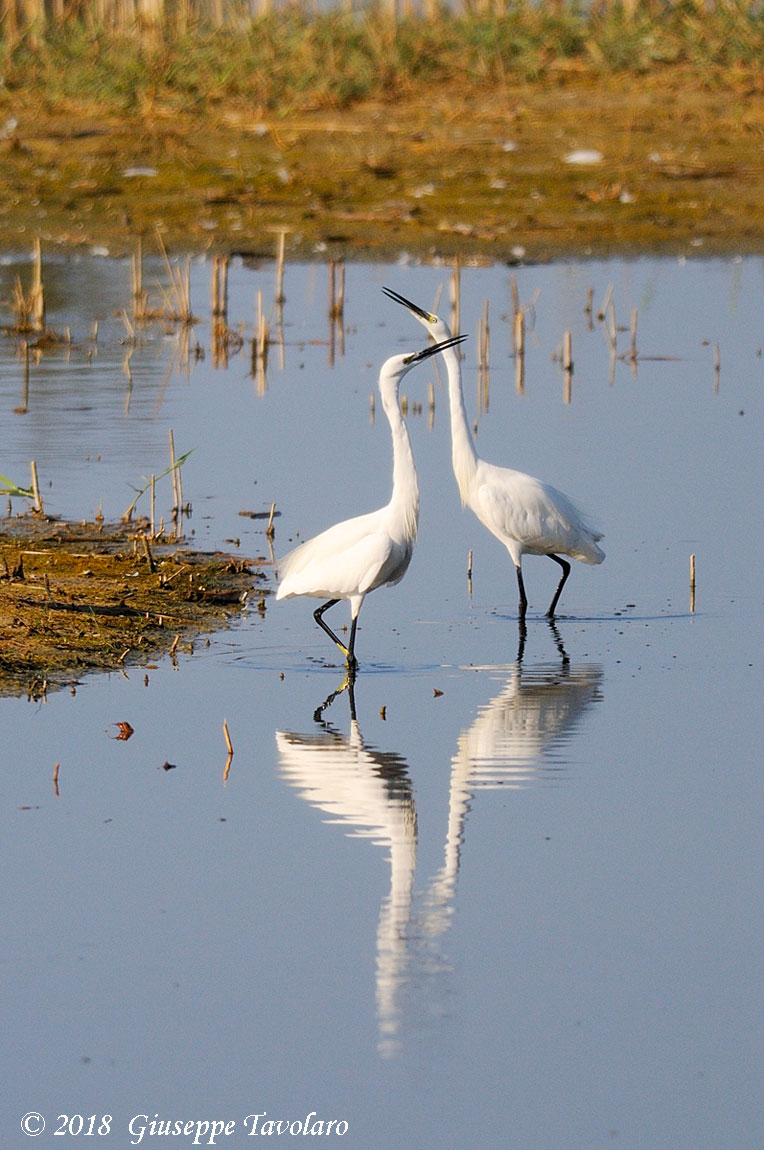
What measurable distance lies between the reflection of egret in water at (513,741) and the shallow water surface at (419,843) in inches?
0.7

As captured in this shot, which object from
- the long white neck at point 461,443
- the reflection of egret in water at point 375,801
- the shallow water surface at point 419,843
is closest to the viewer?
the shallow water surface at point 419,843

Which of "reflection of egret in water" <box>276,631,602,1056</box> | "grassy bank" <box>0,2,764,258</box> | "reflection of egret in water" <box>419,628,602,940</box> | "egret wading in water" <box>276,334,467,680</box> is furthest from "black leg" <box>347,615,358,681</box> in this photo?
"grassy bank" <box>0,2,764,258</box>

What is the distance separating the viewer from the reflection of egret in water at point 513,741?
547 centimetres

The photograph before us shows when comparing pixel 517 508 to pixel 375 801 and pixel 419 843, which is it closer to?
pixel 375 801

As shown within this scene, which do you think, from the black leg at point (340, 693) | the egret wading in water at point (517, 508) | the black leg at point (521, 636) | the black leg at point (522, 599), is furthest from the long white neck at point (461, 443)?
the black leg at point (340, 693)

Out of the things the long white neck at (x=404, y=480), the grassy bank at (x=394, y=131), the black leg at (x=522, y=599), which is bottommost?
the black leg at (x=522, y=599)

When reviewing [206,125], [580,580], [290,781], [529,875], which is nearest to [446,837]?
[529,875]

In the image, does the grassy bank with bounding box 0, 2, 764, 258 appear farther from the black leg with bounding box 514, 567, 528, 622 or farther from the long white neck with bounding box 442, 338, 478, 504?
the black leg with bounding box 514, 567, 528, 622

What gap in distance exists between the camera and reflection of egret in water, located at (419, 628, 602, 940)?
215 inches

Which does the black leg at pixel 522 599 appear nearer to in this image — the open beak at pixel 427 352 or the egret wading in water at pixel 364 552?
the egret wading in water at pixel 364 552

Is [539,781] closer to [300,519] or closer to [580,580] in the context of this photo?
[580,580]

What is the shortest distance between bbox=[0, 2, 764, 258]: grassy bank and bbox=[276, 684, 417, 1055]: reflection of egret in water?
13804 mm

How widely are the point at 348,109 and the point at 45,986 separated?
20438mm

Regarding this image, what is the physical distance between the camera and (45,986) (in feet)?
15.5
